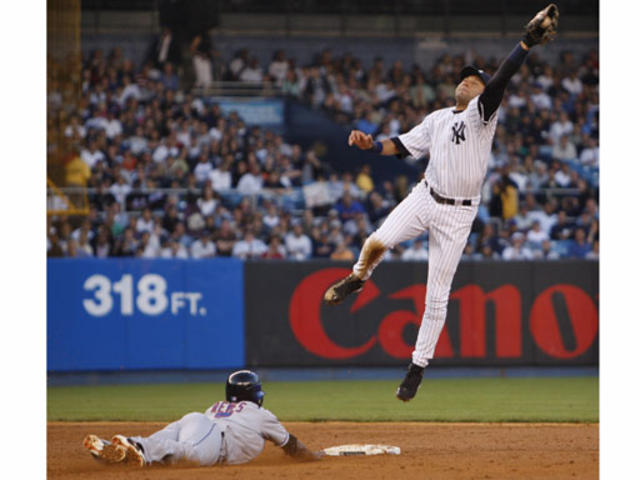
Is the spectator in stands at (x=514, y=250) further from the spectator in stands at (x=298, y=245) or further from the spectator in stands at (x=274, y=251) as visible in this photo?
the spectator in stands at (x=274, y=251)

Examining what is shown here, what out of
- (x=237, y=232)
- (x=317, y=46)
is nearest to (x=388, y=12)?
(x=317, y=46)

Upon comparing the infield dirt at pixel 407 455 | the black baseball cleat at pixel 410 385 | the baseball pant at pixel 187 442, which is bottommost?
the infield dirt at pixel 407 455

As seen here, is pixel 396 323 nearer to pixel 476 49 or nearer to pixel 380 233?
pixel 380 233

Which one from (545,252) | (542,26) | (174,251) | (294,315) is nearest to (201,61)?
(174,251)

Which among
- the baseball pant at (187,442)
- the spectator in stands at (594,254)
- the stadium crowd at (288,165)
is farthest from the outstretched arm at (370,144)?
the spectator in stands at (594,254)

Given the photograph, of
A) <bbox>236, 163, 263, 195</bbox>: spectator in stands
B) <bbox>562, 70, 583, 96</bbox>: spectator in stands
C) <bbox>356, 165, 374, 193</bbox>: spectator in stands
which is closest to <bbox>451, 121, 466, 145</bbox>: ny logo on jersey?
<bbox>356, 165, 374, 193</bbox>: spectator in stands
